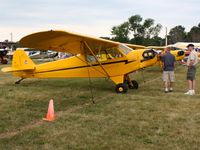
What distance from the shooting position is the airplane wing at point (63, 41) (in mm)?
9836

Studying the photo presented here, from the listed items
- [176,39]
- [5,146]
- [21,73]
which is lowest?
[5,146]

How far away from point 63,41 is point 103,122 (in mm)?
5074

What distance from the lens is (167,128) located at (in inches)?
250

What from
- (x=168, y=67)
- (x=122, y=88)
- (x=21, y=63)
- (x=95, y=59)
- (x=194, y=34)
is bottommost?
(x=122, y=88)

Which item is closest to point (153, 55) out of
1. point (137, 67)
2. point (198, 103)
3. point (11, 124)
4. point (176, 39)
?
point (137, 67)

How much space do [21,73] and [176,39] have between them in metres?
Result: 101

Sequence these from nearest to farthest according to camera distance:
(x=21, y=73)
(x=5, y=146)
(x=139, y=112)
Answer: (x=5, y=146)
(x=139, y=112)
(x=21, y=73)

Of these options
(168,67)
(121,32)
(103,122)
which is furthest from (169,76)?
(121,32)

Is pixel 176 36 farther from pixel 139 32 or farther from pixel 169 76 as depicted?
pixel 169 76

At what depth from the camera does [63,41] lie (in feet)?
36.8

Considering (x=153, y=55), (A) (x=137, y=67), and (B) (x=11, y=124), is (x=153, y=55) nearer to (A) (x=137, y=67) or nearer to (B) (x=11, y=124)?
(A) (x=137, y=67)

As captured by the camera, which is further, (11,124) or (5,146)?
(11,124)

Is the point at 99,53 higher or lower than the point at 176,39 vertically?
lower

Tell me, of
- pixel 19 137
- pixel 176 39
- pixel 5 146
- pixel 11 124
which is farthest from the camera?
pixel 176 39
